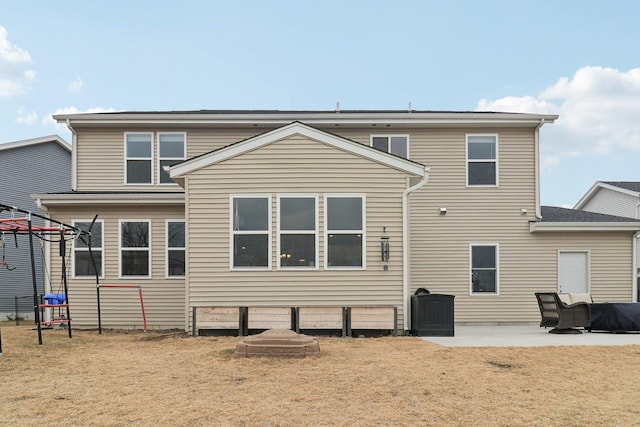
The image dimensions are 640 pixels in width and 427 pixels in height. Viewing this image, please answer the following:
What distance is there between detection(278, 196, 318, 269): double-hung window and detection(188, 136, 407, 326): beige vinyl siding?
13cm

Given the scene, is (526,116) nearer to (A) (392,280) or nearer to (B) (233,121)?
(A) (392,280)

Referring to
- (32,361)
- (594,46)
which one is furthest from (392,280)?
(594,46)

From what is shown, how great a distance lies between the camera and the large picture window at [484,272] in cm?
1513

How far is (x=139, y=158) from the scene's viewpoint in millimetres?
15312

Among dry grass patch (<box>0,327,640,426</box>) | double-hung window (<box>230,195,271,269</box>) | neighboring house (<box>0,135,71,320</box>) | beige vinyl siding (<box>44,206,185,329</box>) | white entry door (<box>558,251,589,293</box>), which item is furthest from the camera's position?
neighboring house (<box>0,135,71,320</box>)

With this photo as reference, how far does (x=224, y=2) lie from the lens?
15312mm

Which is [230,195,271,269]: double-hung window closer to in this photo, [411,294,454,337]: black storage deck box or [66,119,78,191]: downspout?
[411,294,454,337]: black storage deck box

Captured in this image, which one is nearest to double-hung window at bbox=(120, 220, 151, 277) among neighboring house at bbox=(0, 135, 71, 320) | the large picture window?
neighboring house at bbox=(0, 135, 71, 320)

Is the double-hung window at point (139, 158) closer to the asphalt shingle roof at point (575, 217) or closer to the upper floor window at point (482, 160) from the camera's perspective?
the upper floor window at point (482, 160)

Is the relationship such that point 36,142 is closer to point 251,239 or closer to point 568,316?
point 251,239

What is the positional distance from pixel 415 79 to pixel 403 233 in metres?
6.12

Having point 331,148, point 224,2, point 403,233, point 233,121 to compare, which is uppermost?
point 224,2

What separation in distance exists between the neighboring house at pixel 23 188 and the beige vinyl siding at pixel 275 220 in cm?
1098

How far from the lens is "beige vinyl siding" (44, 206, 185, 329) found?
1403cm
